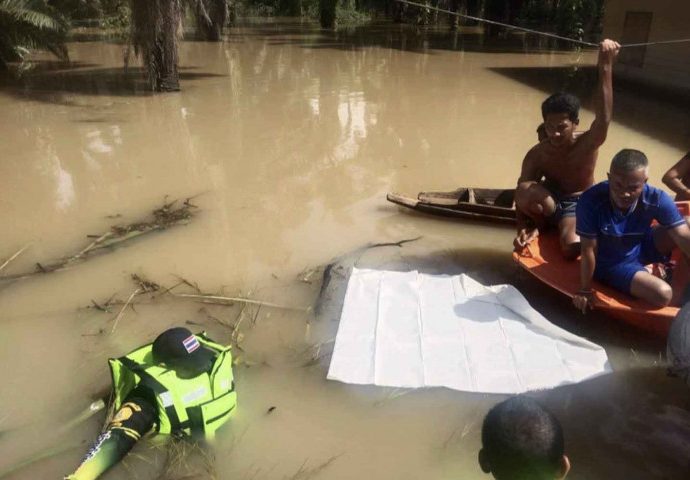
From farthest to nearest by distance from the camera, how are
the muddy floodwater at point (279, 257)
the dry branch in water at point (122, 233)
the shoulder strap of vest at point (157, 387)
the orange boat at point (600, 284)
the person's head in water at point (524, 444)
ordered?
the dry branch in water at point (122, 233), the orange boat at point (600, 284), the muddy floodwater at point (279, 257), the shoulder strap of vest at point (157, 387), the person's head in water at point (524, 444)

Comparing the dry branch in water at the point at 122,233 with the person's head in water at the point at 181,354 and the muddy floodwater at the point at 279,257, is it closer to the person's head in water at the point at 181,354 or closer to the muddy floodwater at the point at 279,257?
the muddy floodwater at the point at 279,257

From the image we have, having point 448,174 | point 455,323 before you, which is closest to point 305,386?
point 455,323

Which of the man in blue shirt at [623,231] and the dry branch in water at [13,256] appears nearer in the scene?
the man in blue shirt at [623,231]

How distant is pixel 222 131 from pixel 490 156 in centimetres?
396

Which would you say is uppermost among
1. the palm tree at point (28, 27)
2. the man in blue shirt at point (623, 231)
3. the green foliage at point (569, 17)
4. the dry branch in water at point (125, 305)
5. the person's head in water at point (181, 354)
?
the green foliage at point (569, 17)

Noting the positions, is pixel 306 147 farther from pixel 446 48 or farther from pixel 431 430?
pixel 446 48

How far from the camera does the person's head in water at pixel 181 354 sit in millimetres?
2543

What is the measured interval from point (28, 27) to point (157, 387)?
13115 mm

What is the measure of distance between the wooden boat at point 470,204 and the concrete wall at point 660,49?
315 inches

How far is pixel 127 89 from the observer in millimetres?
11719

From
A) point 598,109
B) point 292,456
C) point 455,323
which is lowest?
point 292,456

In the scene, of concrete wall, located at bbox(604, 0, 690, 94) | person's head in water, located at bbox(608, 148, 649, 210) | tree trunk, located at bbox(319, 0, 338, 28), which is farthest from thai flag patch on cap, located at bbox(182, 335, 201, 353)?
tree trunk, located at bbox(319, 0, 338, 28)

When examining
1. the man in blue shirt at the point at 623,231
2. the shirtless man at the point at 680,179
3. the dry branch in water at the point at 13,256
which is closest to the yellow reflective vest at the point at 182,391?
the man in blue shirt at the point at 623,231

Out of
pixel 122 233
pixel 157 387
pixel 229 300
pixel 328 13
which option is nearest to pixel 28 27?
pixel 122 233
